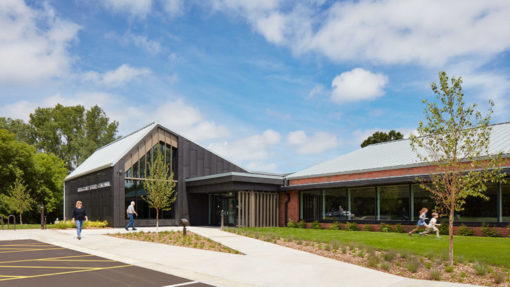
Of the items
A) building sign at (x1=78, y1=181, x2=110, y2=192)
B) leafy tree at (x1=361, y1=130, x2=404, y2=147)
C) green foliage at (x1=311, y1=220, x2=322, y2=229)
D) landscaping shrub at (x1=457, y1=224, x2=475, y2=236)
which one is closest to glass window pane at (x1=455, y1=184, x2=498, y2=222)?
landscaping shrub at (x1=457, y1=224, x2=475, y2=236)

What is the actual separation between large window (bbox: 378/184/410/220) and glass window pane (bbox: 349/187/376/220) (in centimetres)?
49

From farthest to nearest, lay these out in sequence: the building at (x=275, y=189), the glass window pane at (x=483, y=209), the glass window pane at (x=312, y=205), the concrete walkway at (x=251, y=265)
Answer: the glass window pane at (x=312, y=205)
the building at (x=275, y=189)
the glass window pane at (x=483, y=209)
the concrete walkway at (x=251, y=265)

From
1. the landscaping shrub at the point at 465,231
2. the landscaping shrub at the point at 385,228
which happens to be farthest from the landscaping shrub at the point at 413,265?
the landscaping shrub at the point at 385,228

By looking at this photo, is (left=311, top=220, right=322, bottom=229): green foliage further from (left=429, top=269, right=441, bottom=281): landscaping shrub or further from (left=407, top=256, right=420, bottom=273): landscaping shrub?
(left=429, top=269, right=441, bottom=281): landscaping shrub

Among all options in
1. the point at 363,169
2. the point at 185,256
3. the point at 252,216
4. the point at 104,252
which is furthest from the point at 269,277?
the point at 252,216

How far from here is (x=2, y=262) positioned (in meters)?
11.8

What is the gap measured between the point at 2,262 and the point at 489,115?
13.6 m

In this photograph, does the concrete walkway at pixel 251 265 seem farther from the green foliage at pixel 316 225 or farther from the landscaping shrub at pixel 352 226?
the green foliage at pixel 316 225

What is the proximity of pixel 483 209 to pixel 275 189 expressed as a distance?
12.3m

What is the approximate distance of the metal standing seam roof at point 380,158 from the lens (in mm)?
20864

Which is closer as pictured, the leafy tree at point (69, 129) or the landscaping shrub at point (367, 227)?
the landscaping shrub at point (367, 227)

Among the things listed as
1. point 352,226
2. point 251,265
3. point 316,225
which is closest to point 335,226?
point 352,226

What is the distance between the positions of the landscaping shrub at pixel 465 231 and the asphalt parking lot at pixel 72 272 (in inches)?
557

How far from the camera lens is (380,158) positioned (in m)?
24.9
